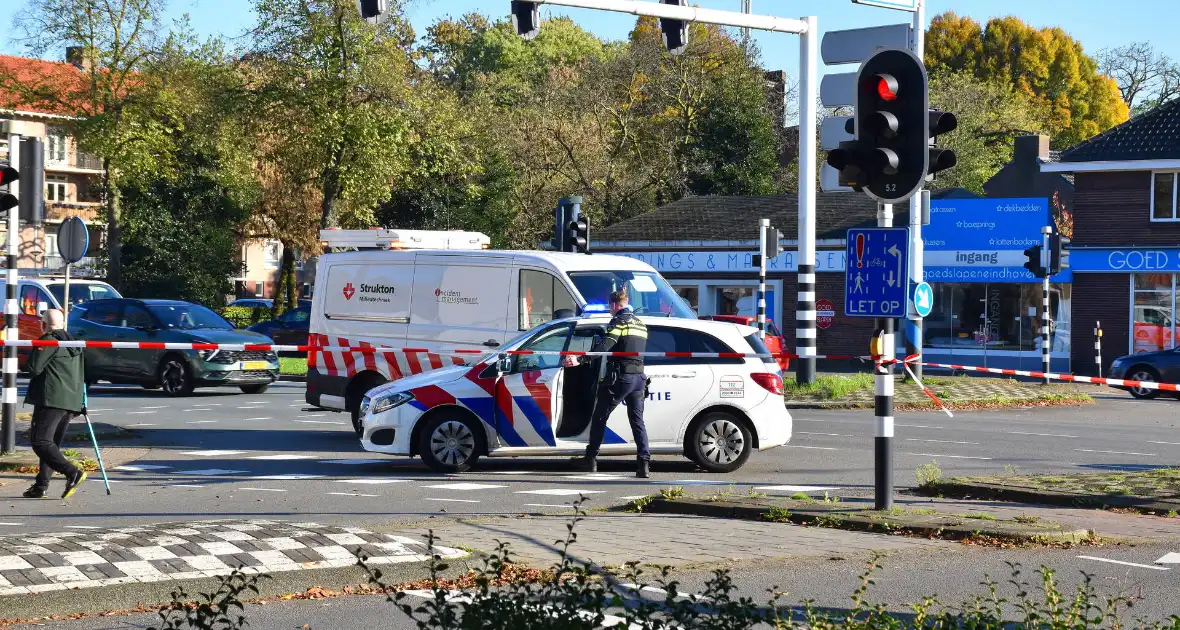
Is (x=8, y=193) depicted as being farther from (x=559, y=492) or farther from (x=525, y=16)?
(x=525, y=16)

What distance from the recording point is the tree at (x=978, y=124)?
5800cm

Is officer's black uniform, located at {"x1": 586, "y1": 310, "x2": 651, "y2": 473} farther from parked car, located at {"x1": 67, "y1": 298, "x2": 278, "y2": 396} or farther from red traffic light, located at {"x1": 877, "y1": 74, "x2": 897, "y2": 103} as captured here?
parked car, located at {"x1": 67, "y1": 298, "x2": 278, "y2": 396}

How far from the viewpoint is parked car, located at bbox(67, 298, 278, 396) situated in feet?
82.7

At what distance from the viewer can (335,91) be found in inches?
1692

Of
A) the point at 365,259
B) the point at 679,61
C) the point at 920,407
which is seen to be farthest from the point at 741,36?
the point at 365,259

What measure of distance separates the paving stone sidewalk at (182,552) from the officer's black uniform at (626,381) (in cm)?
533

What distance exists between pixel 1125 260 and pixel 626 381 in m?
28.5

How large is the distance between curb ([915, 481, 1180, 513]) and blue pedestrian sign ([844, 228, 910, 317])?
239cm

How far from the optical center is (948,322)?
41.8 m

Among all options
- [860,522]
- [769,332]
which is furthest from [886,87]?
[769,332]

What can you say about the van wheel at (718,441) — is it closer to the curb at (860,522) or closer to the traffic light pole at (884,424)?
the curb at (860,522)

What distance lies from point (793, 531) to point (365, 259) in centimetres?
1023

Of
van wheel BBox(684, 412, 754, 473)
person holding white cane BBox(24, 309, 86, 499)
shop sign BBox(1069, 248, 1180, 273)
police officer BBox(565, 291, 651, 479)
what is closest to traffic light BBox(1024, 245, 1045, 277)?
shop sign BBox(1069, 248, 1180, 273)

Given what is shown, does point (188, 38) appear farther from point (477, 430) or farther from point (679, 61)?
point (477, 430)
